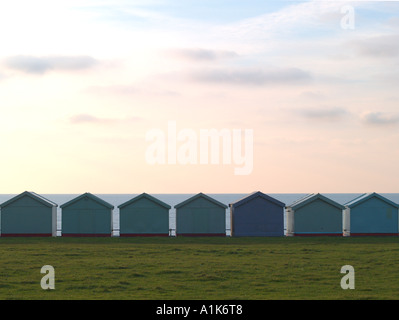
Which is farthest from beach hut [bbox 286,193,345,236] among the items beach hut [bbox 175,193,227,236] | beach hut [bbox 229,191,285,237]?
beach hut [bbox 175,193,227,236]

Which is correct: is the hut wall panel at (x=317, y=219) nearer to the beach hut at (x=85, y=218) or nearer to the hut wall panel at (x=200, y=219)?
the hut wall panel at (x=200, y=219)

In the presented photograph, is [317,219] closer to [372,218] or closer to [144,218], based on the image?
[372,218]

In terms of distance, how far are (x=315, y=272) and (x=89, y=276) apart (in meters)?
11.6

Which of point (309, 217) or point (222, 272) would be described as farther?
point (309, 217)

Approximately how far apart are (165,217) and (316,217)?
1377cm

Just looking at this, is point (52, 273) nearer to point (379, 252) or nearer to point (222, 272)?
point (222, 272)

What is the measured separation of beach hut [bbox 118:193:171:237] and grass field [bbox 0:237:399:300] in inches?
211

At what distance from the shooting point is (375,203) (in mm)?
60844

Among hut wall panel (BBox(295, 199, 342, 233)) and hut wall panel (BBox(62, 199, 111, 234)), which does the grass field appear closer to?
hut wall panel (BBox(62, 199, 111, 234))

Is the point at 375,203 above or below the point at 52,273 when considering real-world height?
above

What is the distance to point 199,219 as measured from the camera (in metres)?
59.4
